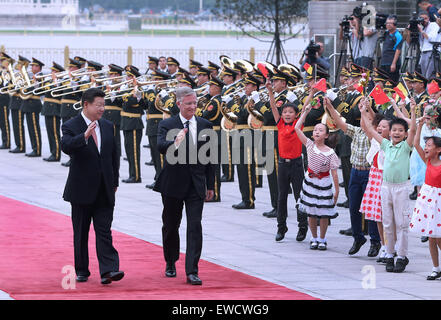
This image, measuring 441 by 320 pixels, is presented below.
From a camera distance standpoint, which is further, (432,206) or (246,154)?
(246,154)

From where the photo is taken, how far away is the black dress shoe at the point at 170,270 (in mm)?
9695

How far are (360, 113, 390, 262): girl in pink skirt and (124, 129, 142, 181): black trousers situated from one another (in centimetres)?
680

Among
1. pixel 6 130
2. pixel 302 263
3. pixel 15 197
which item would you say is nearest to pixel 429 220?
pixel 302 263

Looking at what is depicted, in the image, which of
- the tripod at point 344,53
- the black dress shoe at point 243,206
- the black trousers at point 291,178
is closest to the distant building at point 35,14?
the tripod at point 344,53

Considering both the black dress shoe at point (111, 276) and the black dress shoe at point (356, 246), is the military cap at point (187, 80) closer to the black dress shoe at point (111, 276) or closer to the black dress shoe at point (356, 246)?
the black dress shoe at point (356, 246)

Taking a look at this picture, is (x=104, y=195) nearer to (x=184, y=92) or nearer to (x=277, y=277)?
(x=184, y=92)

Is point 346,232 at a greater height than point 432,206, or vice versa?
point 432,206

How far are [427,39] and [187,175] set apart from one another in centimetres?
959

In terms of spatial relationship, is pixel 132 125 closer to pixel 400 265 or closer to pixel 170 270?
pixel 170 270

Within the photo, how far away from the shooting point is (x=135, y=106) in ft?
55.9

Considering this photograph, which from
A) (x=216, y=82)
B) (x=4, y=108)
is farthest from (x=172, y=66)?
(x=4, y=108)

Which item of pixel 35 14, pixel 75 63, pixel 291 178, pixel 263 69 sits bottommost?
pixel 35 14

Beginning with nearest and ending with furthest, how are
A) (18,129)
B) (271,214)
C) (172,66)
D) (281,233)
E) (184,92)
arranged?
(184,92)
(281,233)
(271,214)
(172,66)
(18,129)

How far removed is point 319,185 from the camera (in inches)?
451
